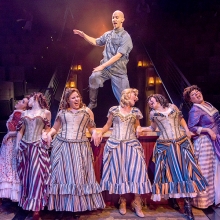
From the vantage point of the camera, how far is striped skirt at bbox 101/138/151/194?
9.88 ft

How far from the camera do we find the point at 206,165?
324 cm

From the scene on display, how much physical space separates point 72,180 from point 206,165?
145cm

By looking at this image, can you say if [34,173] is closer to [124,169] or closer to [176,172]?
[124,169]

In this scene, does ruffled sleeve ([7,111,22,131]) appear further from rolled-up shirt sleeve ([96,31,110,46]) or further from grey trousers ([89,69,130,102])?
rolled-up shirt sleeve ([96,31,110,46])

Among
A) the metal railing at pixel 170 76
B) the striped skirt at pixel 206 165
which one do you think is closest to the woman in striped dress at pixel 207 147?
the striped skirt at pixel 206 165

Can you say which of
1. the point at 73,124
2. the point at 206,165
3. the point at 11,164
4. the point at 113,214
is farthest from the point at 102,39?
the point at 113,214

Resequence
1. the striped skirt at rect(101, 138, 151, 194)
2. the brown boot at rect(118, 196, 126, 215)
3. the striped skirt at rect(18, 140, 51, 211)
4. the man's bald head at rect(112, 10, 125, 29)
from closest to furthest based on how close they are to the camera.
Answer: the striped skirt at rect(18, 140, 51, 211), the striped skirt at rect(101, 138, 151, 194), the brown boot at rect(118, 196, 126, 215), the man's bald head at rect(112, 10, 125, 29)

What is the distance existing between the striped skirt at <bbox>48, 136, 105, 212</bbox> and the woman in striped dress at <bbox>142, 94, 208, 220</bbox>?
2.09ft

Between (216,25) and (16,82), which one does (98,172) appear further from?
(216,25)

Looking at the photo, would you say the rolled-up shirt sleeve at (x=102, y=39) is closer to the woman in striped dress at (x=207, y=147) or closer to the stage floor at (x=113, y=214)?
the woman in striped dress at (x=207, y=147)

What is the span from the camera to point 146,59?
723 cm

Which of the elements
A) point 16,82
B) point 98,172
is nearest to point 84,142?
point 98,172

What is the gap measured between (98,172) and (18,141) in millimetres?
948

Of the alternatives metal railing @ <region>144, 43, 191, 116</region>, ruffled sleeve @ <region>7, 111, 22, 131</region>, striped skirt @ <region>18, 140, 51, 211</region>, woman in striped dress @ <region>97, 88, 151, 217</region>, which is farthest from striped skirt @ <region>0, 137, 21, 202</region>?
metal railing @ <region>144, 43, 191, 116</region>
